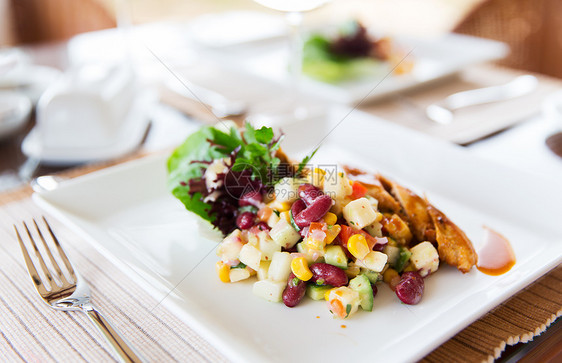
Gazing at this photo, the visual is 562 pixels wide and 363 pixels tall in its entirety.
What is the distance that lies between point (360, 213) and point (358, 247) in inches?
Answer: 4.1

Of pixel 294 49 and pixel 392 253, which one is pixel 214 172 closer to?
pixel 392 253

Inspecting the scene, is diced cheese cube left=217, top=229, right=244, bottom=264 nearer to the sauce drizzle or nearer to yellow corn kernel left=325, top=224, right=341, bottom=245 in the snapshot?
yellow corn kernel left=325, top=224, right=341, bottom=245

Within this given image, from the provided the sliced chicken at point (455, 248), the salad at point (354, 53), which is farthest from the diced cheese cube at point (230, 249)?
the salad at point (354, 53)

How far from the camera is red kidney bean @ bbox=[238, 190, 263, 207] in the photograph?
1.53 meters

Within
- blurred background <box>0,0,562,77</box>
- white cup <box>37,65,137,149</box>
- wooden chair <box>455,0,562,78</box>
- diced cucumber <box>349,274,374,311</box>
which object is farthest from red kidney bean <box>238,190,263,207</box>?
wooden chair <box>455,0,562,78</box>

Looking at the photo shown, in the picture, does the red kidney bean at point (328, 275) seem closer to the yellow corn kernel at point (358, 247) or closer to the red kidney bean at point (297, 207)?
the yellow corn kernel at point (358, 247)

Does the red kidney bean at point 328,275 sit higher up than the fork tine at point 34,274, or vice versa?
the red kidney bean at point 328,275

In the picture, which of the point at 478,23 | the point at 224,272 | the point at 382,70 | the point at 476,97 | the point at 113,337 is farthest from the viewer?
the point at 478,23

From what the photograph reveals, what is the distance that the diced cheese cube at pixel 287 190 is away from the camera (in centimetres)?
143

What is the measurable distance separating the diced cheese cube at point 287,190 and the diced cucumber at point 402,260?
0.33 m

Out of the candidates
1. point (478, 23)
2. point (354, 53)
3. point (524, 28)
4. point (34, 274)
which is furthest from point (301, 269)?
point (524, 28)

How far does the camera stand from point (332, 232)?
1329 mm

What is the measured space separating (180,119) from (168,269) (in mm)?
1414

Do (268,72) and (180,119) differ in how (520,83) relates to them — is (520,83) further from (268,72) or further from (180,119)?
(180,119)
